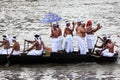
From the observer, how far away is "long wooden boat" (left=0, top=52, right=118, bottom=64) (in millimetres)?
18484

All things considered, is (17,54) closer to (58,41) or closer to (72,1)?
(58,41)

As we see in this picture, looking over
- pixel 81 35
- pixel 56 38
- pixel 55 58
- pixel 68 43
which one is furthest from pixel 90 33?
pixel 55 58

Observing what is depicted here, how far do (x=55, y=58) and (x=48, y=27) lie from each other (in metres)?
Answer: 10.8

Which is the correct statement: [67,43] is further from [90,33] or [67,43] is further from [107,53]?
[107,53]

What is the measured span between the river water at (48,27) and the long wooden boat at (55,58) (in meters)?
0.26

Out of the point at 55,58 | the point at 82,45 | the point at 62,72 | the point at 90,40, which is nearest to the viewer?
the point at 62,72

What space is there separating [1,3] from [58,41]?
24532 millimetres

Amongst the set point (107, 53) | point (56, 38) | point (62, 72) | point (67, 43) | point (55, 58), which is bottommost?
point (62, 72)

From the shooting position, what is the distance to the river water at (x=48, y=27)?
18.0 m

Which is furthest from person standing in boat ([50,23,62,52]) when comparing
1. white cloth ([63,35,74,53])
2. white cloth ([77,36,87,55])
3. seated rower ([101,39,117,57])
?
seated rower ([101,39,117,57])

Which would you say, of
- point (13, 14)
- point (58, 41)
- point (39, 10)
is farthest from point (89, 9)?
point (58, 41)

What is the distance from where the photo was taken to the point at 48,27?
29.2m

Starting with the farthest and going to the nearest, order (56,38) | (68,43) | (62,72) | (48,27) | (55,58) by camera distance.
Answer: (48,27) → (56,38) → (68,43) → (55,58) → (62,72)

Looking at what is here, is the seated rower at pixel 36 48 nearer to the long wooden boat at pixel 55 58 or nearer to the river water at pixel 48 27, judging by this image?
the long wooden boat at pixel 55 58
